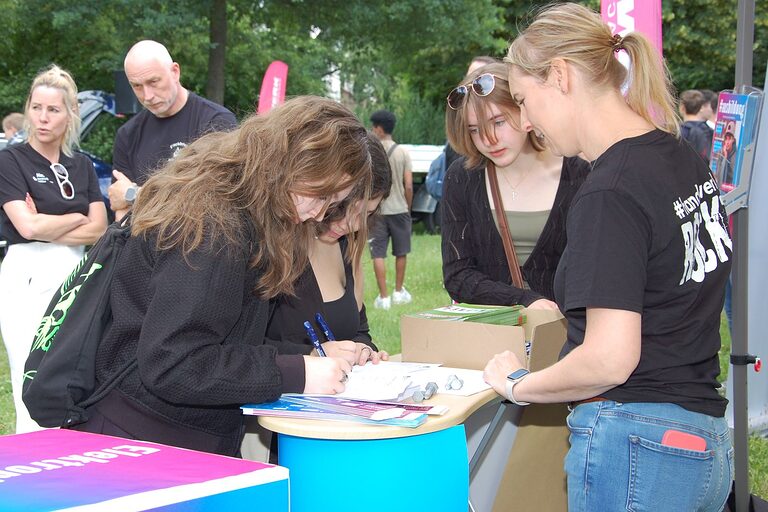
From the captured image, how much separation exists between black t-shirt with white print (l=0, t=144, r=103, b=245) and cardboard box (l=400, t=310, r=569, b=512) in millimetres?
2035

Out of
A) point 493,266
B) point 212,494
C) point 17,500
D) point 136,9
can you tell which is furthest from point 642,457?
point 136,9

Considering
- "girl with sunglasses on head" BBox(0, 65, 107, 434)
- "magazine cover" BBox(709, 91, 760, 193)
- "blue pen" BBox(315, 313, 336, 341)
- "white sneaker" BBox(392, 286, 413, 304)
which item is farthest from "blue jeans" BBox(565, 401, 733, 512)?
"white sneaker" BBox(392, 286, 413, 304)

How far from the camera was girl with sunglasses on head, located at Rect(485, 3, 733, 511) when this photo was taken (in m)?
1.63

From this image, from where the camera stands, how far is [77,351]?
1.90m

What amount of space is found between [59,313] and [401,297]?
6269mm

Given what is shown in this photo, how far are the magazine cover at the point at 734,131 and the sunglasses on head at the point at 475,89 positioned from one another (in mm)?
814

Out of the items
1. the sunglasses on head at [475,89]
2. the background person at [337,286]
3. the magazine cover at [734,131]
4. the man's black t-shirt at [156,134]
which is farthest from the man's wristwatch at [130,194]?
the magazine cover at [734,131]

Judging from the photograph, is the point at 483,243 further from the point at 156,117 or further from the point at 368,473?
the point at 156,117

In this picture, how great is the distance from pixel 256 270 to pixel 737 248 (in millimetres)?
1831

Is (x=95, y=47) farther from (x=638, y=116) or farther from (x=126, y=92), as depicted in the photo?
(x=638, y=116)

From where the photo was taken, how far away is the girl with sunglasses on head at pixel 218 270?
1.83 m

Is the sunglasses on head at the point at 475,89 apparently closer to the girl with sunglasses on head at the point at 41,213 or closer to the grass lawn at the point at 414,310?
the girl with sunglasses on head at the point at 41,213

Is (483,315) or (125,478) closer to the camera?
(125,478)

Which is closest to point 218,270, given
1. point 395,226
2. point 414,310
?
point 414,310
